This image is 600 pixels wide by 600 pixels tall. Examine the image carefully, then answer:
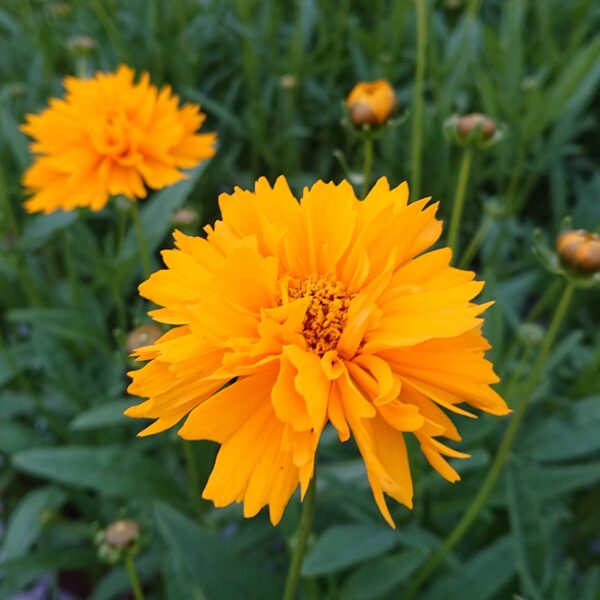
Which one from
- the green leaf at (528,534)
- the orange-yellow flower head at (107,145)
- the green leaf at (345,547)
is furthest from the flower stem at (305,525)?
the orange-yellow flower head at (107,145)

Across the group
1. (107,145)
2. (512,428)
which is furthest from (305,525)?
(107,145)

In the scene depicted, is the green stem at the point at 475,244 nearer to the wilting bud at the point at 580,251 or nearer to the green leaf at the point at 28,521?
the wilting bud at the point at 580,251

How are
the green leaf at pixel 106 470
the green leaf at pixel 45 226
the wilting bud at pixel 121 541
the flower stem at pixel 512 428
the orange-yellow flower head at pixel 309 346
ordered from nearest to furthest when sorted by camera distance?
the orange-yellow flower head at pixel 309 346
the flower stem at pixel 512 428
the wilting bud at pixel 121 541
the green leaf at pixel 106 470
the green leaf at pixel 45 226

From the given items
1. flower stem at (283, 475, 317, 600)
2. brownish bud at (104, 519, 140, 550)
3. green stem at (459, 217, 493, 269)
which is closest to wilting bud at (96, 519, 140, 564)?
brownish bud at (104, 519, 140, 550)

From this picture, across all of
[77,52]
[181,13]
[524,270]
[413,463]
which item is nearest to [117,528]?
[413,463]

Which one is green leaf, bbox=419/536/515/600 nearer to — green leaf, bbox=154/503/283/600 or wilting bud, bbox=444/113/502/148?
green leaf, bbox=154/503/283/600

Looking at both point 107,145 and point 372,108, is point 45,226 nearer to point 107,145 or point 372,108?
point 107,145
